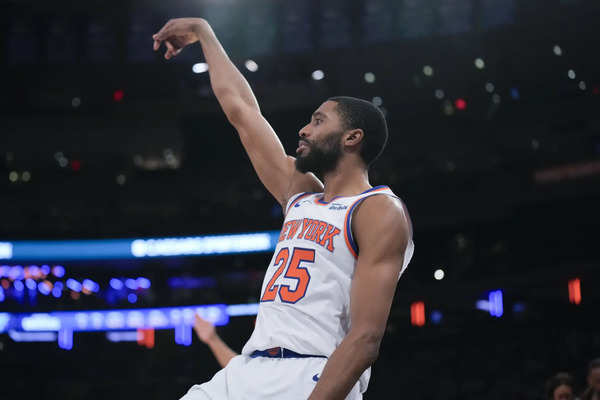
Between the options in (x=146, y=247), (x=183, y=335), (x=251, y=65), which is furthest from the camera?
(x=183, y=335)

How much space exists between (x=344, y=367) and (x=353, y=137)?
108 cm

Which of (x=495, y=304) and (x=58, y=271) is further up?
(x=58, y=271)

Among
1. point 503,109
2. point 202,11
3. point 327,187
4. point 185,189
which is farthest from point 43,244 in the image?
point 327,187

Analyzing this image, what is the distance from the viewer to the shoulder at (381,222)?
2.80 metres

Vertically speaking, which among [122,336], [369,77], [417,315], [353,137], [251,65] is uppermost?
[251,65]

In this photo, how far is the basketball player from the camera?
2678mm

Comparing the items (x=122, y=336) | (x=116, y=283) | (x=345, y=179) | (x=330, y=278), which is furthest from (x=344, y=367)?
(x=122, y=336)

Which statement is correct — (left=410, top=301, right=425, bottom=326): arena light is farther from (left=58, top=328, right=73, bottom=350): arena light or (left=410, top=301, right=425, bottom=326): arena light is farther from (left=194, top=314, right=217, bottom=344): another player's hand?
(left=194, top=314, right=217, bottom=344): another player's hand

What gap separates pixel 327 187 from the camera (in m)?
3.21

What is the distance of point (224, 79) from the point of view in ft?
12.3

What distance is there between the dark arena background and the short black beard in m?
15.5

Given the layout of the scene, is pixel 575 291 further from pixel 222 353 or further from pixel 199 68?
pixel 222 353

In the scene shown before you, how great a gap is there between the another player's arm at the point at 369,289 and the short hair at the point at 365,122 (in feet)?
1.19

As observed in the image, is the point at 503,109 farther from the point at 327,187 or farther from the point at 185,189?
the point at 327,187
